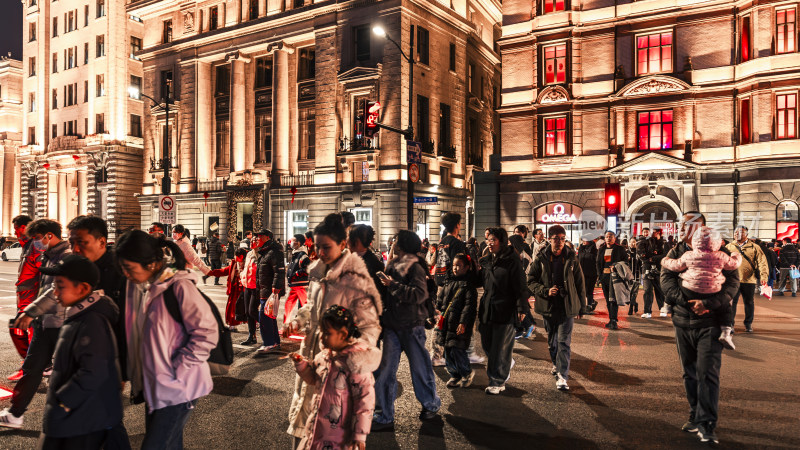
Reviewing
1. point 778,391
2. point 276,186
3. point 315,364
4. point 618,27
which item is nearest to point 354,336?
point 315,364

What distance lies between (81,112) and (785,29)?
52.6 metres

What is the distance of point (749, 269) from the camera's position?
11.2 m

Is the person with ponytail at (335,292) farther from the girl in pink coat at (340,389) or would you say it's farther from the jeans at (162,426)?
the jeans at (162,426)

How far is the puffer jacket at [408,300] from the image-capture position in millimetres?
5543

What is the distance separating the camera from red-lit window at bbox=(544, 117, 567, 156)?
1112 inches

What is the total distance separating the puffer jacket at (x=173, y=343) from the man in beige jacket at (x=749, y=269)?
1067cm

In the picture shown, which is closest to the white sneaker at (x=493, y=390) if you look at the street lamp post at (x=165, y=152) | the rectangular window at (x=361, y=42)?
the street lamp post at (x=165, y=152)

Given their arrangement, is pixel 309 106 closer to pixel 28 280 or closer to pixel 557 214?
pixel 557 214

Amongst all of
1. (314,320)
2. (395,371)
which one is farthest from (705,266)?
(314,320)

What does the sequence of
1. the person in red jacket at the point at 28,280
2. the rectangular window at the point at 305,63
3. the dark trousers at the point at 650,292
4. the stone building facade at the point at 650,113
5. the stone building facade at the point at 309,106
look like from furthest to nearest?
1. the rectangular window at the point at 305,63
2. the stone building facade at the point at 309,106
3. the stone building facade at the point at 650,113
4. the dark trousers at the point at 650,292
5. the person in red jacket at the point at 28,280

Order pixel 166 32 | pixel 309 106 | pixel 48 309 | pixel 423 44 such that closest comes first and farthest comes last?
pixel 48 309 → pixel 423 44 → pixel 309 106 → pixel 166 32

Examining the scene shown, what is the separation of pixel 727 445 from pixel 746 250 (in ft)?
25.1

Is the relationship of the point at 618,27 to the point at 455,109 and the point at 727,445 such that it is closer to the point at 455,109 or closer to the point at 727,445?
the point at 455,109

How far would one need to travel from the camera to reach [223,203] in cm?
3972
